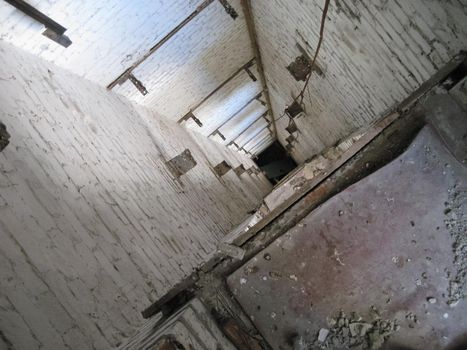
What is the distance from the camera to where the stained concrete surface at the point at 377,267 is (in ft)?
6.52

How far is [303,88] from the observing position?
5.52m

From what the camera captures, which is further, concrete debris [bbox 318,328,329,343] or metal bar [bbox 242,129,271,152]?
metal bar [bbox 242,129,271,152]

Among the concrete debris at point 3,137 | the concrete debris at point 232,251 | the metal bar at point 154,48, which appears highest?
the metal bar at point 154,48

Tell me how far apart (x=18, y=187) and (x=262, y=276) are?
6.57ft

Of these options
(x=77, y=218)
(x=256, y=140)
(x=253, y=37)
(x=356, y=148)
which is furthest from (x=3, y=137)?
(x=256, y=140)

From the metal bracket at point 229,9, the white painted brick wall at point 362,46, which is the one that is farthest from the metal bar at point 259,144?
the metal bracket at point 229,9

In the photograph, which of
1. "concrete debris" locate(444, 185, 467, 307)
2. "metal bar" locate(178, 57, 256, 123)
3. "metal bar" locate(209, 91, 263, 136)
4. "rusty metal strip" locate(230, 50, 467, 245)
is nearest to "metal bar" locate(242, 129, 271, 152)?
"metal bar" locate(209, 91, 263, 136)

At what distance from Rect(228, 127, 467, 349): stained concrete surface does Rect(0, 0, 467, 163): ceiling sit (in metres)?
1.25

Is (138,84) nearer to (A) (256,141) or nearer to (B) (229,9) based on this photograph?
(B) (229,9)

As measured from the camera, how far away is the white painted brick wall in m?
2.68

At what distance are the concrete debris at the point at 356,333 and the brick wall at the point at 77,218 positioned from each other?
167cm

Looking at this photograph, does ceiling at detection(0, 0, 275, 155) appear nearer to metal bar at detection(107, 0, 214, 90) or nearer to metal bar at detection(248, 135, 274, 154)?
metal bar at detection(107, 0, 214, 90)

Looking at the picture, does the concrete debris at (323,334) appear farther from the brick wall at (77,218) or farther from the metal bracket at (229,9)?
the metal bracket at (229,9)

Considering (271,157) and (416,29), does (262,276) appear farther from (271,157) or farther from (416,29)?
(271,157)
